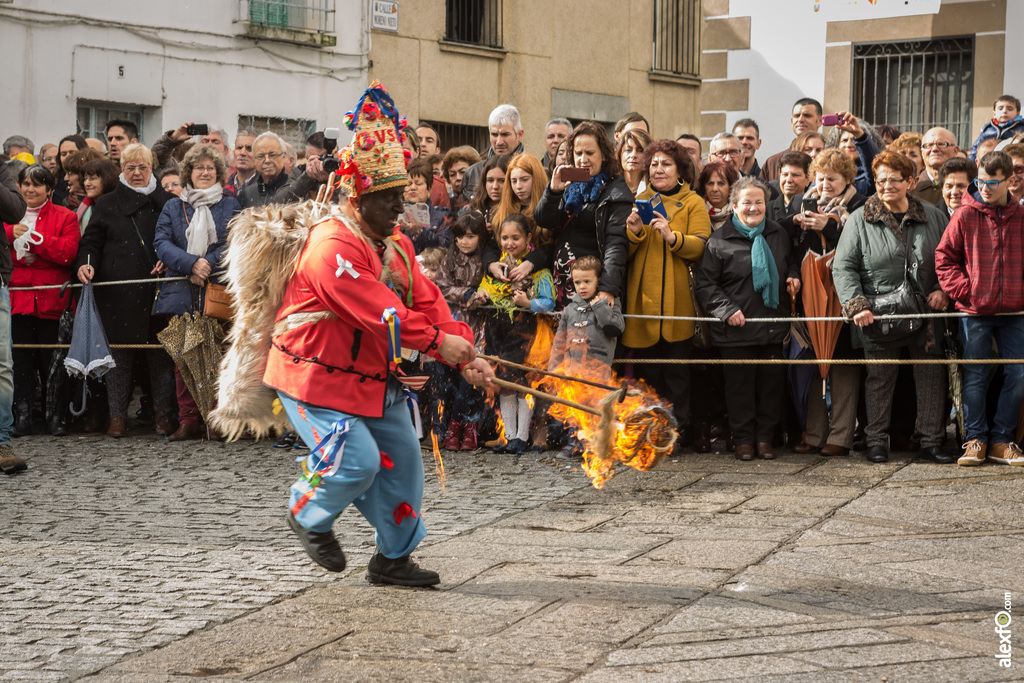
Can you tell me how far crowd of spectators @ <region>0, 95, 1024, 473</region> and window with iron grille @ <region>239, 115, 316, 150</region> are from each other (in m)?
9.65

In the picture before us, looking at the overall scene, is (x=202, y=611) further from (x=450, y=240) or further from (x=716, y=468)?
(x=450, y=240)

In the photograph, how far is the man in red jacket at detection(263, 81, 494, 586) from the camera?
5227mm

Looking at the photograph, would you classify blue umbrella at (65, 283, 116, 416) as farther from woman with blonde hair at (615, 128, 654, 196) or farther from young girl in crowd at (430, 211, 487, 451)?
woman with blonde hair at (615, 128, 654, 196)

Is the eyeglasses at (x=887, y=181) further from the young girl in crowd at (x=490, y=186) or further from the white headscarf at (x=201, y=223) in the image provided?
the white headscarf at (x=201, y=223)

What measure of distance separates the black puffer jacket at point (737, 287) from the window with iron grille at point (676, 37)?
17.0 m

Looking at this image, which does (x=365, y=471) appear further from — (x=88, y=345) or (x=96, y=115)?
(x=96, y=115)

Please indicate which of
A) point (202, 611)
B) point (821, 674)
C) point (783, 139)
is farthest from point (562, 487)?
point (783, 139)

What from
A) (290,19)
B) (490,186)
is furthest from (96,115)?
(490,186)

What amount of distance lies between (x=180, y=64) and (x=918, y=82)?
10511 millimetres

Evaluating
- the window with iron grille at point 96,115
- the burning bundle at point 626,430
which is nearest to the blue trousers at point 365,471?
the burning bundle at point 626,430

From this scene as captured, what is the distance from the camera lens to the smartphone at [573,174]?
8555 mm

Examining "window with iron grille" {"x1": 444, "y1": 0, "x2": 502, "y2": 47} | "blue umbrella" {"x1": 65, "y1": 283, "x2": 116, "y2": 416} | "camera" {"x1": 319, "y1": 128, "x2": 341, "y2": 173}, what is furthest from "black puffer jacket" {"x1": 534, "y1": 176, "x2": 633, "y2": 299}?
"window with iron grille" {"x1": 444, "y1": 0, "x2": 502, "y2": 47}

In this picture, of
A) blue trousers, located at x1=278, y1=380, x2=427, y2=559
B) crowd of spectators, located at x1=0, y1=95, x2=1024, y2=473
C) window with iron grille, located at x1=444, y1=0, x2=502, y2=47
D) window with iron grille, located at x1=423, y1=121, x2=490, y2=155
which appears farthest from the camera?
window with iron grille, located at x1=444, y1=0, x2=502, y2=47
